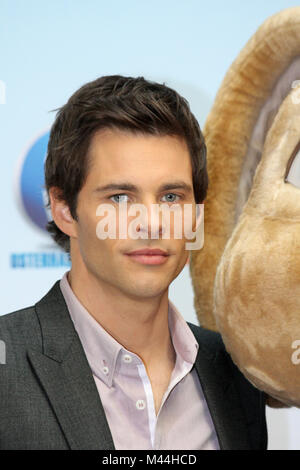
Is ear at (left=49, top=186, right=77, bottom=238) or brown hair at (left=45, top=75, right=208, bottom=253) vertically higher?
brown hair at (left=45, top=75, right=208, bottom=253)

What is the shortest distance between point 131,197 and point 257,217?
0.18 meters

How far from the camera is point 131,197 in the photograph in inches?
34.4

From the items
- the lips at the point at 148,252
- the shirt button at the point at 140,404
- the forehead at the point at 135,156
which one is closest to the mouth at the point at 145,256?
the lips at the point at 148,252

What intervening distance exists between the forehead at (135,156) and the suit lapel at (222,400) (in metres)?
0.33

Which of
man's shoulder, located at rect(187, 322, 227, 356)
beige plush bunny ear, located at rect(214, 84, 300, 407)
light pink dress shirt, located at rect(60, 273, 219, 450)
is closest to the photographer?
beige plush bunny ear, located at rect(214, 84, 300, 407)

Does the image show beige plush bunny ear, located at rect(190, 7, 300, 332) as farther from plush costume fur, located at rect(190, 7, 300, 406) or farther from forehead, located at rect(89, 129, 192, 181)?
forehead, located at rect(89, 129, 192, 181)

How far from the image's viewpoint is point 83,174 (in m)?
0.94

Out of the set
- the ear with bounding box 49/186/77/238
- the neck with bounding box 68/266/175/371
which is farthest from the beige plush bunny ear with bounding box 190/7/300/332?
the ear with bounding box 49/186/77/238

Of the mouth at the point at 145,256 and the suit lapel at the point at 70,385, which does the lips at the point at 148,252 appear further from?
the suit lapel at the point at 70,385

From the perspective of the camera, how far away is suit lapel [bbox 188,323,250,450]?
0.94 metres

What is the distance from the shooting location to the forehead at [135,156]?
0.87 meters

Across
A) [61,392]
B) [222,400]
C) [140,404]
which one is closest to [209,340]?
[222,400]

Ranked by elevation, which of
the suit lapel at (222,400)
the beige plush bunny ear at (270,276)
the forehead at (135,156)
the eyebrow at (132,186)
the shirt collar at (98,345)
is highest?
the forehead at (135,156)

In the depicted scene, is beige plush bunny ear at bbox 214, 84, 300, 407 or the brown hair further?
the brown hair
